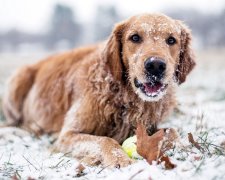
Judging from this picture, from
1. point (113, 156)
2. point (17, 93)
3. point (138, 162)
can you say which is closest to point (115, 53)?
point (113, 156)

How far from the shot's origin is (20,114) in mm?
7145

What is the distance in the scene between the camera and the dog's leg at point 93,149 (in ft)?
13.1

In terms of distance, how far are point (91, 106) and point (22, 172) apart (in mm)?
1595

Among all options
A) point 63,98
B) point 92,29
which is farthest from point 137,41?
point 92,29

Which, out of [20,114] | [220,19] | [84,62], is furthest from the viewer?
[220,19]

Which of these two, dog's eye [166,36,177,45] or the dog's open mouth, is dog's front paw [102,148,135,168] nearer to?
the dog's open mouth

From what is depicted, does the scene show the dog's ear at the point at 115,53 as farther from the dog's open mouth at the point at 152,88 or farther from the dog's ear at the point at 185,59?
the dog's ear at the point at 185,59

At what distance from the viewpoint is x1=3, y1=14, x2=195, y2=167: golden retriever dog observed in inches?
174

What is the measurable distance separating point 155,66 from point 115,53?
2.90 ft

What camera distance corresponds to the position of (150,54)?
4375 mm

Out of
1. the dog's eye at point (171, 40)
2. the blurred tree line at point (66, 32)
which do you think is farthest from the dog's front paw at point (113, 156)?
the blurred tree line at point (66, 32)

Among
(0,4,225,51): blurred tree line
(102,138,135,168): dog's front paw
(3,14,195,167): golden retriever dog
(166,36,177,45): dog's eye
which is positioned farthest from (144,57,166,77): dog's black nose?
(0,4,225,51): blurred tree line

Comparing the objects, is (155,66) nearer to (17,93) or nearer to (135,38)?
(135,38)

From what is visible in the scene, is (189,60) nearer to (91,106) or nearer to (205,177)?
(91,106)
